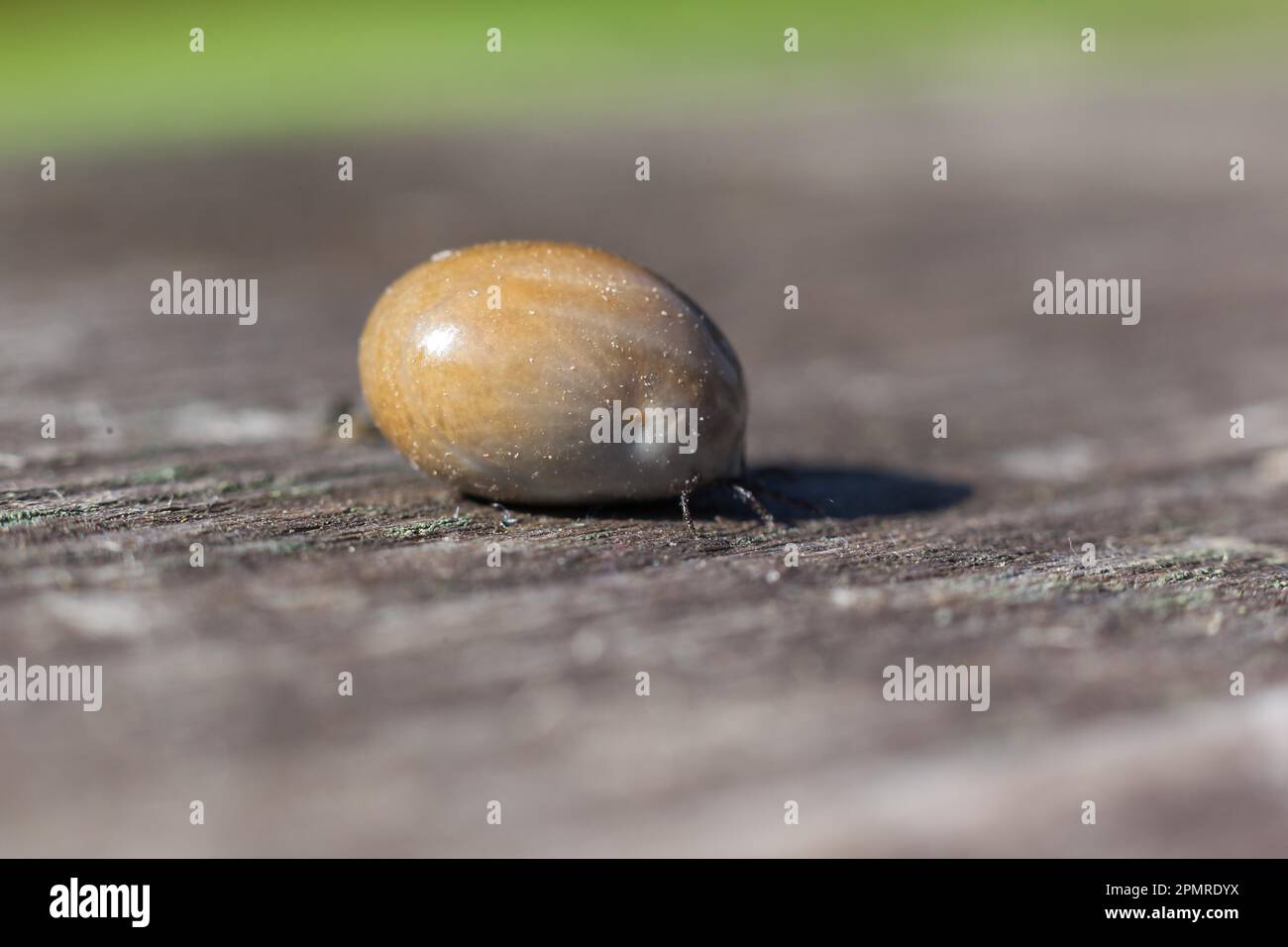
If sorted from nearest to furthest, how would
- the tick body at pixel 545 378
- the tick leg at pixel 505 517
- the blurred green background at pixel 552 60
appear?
the tick leg at pixel 505 517 → the tick body at pixel 545 378 → the blurred green background at pixel 552 60

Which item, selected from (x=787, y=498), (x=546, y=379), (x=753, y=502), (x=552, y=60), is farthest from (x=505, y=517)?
(x=552, y=60)

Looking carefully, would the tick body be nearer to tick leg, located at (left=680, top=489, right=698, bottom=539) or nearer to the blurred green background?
tick leg, located at (left=680, top=489, right=698, bottom=539)

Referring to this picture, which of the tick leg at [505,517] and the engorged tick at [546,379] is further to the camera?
the engorged tick at [546,379]

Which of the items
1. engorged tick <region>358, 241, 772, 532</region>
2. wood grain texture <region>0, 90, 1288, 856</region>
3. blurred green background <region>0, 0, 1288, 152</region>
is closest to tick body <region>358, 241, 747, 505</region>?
engorged tick <region>358, 241, 772, 532</region>

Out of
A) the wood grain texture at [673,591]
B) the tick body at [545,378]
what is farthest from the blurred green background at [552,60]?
the tick body at [545,378]

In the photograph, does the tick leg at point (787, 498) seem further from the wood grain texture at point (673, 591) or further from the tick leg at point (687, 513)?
the tick leg at point (687, 513)

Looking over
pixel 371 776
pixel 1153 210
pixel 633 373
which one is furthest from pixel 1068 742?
pixel 1153 210
